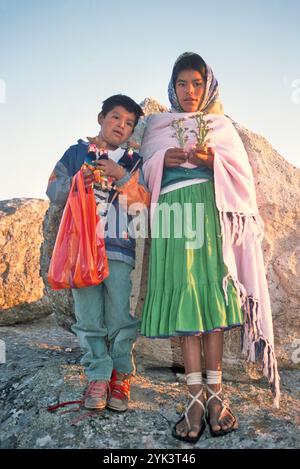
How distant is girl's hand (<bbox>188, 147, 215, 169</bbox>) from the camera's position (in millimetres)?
2707

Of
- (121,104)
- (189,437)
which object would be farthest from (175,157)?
(189,437)

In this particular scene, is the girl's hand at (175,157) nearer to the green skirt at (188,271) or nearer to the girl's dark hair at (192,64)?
the green skirt at (188,271)

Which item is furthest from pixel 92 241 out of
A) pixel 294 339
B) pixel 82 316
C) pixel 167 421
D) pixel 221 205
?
pixel 294 339

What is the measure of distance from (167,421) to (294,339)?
4.33 ft

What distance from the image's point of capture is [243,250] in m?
2.78

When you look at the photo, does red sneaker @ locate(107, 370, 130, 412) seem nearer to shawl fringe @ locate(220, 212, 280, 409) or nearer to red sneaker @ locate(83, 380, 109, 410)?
red sneaker @ locate(83, 380, 109, 410)

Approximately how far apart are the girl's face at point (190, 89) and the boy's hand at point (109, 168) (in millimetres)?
698

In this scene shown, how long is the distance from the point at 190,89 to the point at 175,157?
0.57 meters

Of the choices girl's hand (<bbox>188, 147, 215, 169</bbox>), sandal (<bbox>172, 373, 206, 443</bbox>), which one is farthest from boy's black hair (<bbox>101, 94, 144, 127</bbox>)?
sandal (<bbox>172, 373, 206, 443</bbox>)

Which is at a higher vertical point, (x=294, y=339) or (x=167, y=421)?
(x=294, y=339)

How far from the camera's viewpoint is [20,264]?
591 cm

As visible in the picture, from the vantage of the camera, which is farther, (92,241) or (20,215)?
(20,215)

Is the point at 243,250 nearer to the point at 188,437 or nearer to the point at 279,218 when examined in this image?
the point at 279,218
